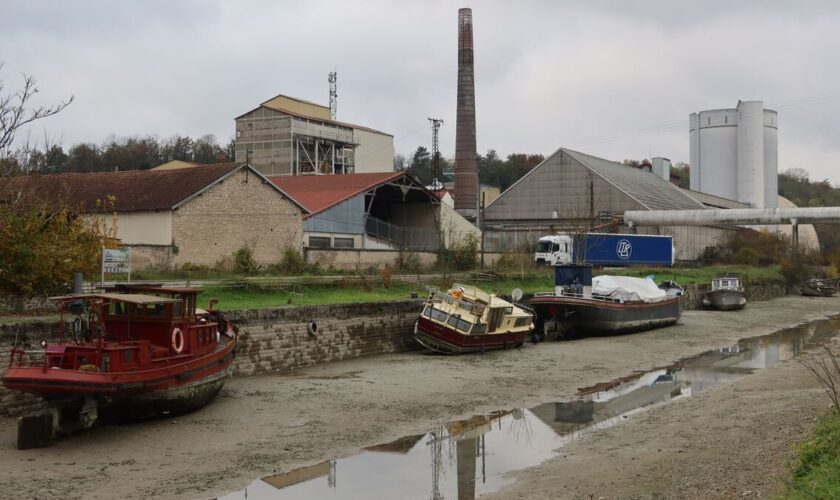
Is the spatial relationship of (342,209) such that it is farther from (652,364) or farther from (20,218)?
(20,218)

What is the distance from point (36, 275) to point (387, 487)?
11690mm

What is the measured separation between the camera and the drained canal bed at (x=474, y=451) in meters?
13.1

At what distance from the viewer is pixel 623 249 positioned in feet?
179

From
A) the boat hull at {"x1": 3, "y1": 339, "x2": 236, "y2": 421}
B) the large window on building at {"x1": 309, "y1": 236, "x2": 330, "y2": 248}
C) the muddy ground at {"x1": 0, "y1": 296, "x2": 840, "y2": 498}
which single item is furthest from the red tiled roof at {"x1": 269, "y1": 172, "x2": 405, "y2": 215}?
the boat hull at {"x1": 3, "y1": 339, "x2": 236, "y2": 421}

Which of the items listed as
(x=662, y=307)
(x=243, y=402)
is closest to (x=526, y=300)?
(x=662, y=307)

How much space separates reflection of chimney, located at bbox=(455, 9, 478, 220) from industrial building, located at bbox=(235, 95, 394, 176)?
11.7 m

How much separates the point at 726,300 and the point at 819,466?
42253 mm

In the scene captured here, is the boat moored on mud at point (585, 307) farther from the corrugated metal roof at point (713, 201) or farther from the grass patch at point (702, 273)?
the corrugated metal roof at point (713, 201)

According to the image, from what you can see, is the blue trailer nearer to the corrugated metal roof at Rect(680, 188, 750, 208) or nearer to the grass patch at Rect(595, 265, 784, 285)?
the grass patch at Rect(595, 265, 784, 285)

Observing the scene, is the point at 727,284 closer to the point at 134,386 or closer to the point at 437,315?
the point at 437,315

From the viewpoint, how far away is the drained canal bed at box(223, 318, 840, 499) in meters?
13.1

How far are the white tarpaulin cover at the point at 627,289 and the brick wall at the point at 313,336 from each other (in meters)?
10.5

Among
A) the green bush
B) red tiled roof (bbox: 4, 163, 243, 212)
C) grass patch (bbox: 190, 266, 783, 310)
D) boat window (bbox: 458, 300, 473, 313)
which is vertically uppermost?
red tiled roof (bbox: 4, 163, 243, 212)

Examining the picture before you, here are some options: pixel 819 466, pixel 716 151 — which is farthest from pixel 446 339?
pixel 716 151
